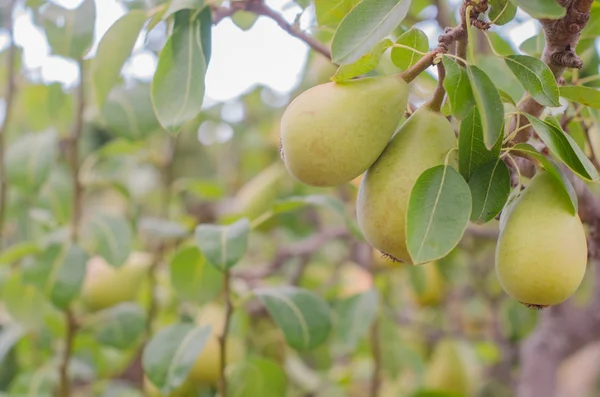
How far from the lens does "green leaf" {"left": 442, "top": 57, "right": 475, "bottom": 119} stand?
17.7 inches

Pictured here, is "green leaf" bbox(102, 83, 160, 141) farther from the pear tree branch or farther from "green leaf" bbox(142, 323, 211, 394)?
the pear tree branch

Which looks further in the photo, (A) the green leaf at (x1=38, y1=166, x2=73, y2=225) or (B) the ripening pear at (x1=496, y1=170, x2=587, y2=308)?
(A) the green leaf at (x1=38, y1=166, x2=73, y2=225)

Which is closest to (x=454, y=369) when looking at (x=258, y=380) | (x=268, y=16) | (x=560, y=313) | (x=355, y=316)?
(x=560, y=313)

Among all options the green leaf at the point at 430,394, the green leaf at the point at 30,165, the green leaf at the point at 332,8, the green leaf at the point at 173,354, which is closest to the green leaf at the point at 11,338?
the green leaf at the point at 30,165

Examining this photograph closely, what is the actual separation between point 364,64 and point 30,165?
0.62 m

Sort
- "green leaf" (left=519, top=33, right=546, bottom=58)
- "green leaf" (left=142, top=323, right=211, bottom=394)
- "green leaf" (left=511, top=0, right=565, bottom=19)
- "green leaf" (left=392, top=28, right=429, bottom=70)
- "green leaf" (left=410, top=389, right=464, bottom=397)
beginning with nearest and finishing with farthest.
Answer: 1. "green leaf" (left=511, top=0, right=565, bottom=19)
2. "green leaf" (left=392, top=28, right=429, bottom=70)
3. "green leaf" (left=519, top=33, right=546, bottom=58)
4. "green leaf" (left=142, top=323, right=211, bottom=394)
5. "green leaf" (left=410, top=389, right=464, bottom=397)

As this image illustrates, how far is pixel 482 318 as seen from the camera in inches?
81.6

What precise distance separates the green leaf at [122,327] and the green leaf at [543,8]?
29.6 inches

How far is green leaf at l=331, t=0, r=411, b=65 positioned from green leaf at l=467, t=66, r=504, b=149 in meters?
0.06

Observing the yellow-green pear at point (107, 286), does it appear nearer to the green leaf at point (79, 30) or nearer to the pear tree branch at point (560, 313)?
the green leaf at point (79, 30)

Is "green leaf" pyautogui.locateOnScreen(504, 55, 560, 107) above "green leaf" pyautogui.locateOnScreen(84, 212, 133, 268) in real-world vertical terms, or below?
above

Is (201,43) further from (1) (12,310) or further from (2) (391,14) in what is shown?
(1) (12,310)

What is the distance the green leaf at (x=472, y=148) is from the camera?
0.47 meters

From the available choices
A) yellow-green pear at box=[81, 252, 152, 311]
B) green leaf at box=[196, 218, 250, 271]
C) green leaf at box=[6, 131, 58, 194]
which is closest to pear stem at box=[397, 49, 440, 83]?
green leaf at box=[196, 218, 250, 271]
